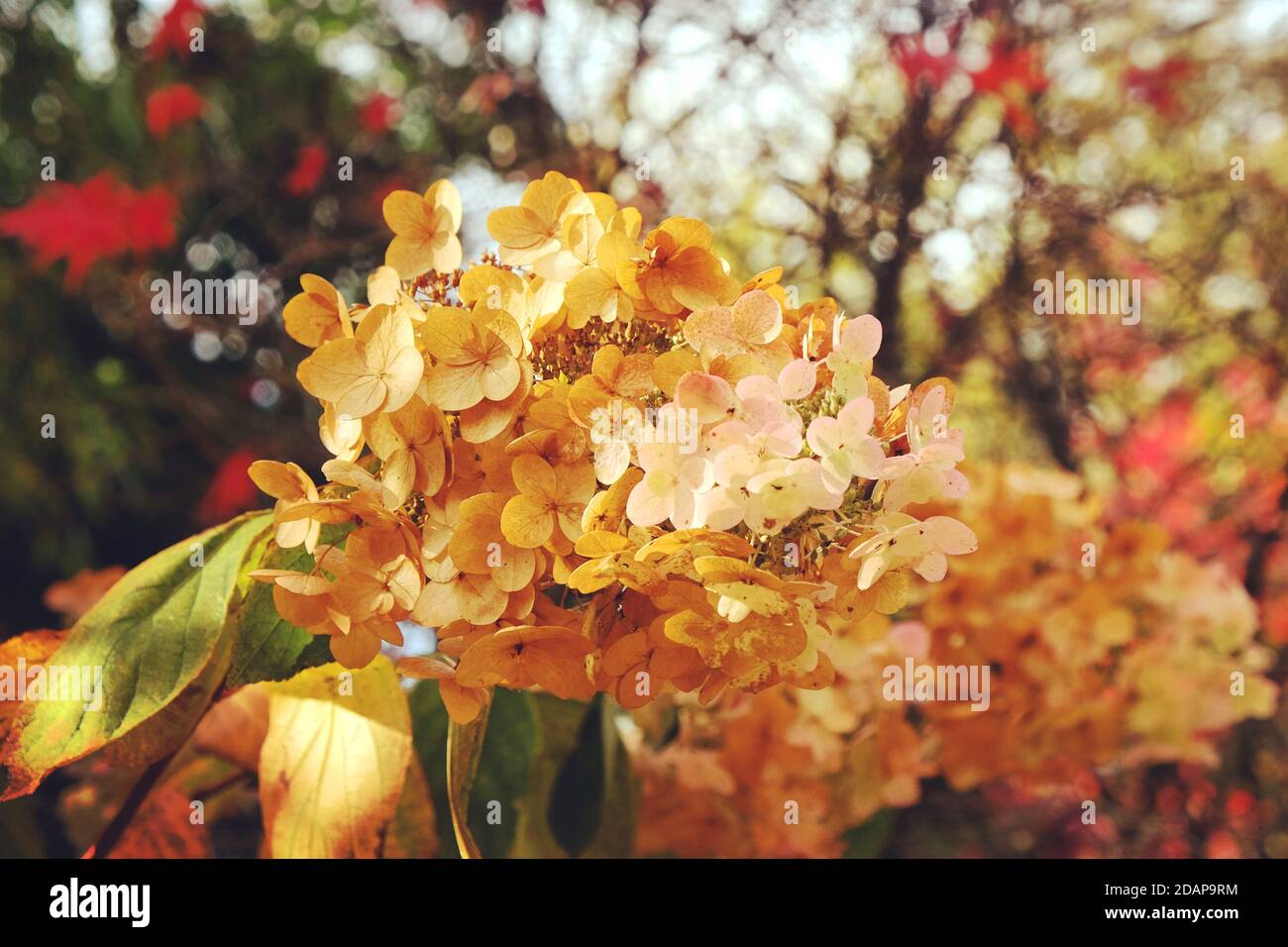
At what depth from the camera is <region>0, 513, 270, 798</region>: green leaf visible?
494 millimetres

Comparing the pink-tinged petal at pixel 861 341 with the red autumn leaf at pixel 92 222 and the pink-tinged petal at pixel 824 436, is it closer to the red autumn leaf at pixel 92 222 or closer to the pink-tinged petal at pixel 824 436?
the pink-tinged petal at pixel 824 436

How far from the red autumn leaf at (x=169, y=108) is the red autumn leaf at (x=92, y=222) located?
10 cm

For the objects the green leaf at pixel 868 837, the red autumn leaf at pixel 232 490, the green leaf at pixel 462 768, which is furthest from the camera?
the red autumn leaf at pixel 232 490

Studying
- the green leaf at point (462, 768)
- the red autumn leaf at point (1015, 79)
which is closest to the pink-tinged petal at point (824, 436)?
the green leaf at point (462, 768)

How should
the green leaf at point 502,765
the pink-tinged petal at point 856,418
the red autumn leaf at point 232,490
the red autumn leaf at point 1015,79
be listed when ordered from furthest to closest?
the red autumn leaf at point 232,490 < the red autumn leaf at point 1015,79 < the green leaf at point 502,765 < the pink-tinged petal at point 856,418

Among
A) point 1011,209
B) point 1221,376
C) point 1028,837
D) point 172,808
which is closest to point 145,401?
point 172,808

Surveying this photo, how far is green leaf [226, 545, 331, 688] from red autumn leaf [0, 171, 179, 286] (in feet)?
4.01

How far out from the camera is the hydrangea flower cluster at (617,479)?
1.21 ft

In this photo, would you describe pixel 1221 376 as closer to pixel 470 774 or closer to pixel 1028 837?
pixel 1028 837

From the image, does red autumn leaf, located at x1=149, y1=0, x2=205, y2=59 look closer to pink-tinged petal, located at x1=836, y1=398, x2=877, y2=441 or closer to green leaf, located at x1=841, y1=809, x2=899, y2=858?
green leaf, located at x1=841, y1=809, x2=899, y2=858

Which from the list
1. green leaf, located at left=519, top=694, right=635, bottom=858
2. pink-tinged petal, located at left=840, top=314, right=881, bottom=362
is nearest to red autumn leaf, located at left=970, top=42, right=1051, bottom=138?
green leaf, located at left=519, top=694, right=635, bottom=858

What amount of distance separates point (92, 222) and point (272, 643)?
1.27m

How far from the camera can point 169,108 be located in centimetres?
156

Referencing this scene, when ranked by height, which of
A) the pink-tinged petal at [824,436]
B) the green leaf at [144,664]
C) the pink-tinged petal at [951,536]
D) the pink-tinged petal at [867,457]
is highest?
the pink-tinged petal at [824,436]
